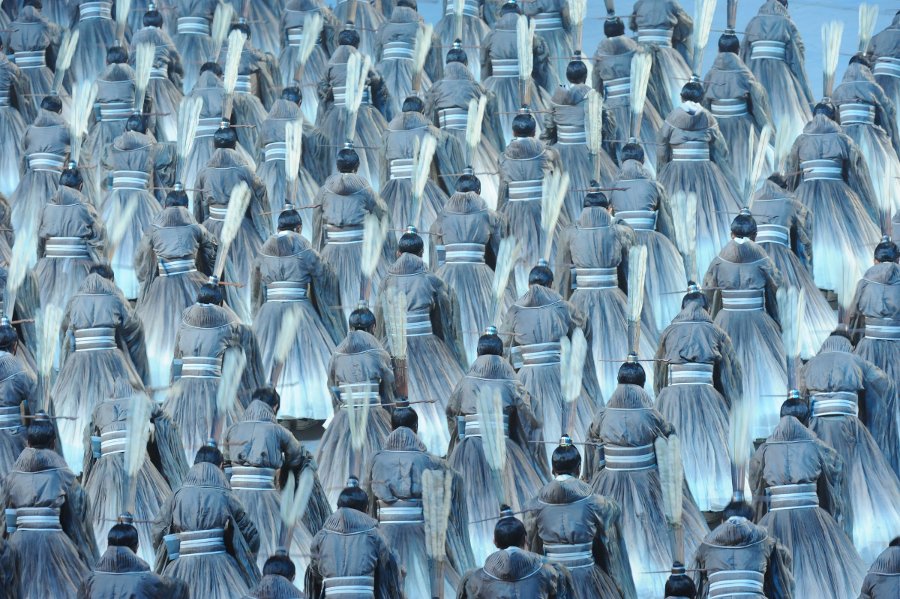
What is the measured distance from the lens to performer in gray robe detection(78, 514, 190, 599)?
Answer: 9.62 meters

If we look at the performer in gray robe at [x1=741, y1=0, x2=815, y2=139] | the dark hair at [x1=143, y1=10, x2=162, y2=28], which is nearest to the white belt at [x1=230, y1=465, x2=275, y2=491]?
the performer in gray robe at [x1=741, y1=0, x2=815, y2=139]

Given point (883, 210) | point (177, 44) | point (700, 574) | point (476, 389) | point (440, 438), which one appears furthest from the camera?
point (177, 44)

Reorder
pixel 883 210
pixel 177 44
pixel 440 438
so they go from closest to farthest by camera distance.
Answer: pixel 440 438
pixel 883 210
pixel 177 44

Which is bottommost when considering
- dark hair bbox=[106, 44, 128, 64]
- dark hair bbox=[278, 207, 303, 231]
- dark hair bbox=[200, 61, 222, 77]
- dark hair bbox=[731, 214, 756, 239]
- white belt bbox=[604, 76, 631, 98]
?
dark hair bbox=[731, 214, 756, 239]

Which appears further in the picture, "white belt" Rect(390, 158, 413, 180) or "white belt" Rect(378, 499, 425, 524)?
"white belt" Rect(390, 158, 413, 180)

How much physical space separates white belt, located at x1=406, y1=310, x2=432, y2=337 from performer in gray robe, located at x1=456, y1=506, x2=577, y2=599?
8.51 feet

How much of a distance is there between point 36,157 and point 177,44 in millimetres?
2115

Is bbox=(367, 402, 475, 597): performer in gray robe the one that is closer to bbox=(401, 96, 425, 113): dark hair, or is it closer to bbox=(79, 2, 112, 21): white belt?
bbox=(401, 96, 425, 113): dark hair

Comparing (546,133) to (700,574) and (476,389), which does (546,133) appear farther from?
(700,574)

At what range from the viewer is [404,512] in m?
10.6

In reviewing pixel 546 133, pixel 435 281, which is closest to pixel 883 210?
pixel 546 133

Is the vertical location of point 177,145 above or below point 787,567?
above

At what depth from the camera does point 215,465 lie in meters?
10.3

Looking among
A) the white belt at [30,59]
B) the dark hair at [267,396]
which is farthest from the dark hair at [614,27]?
the dark hair at [267,396]
